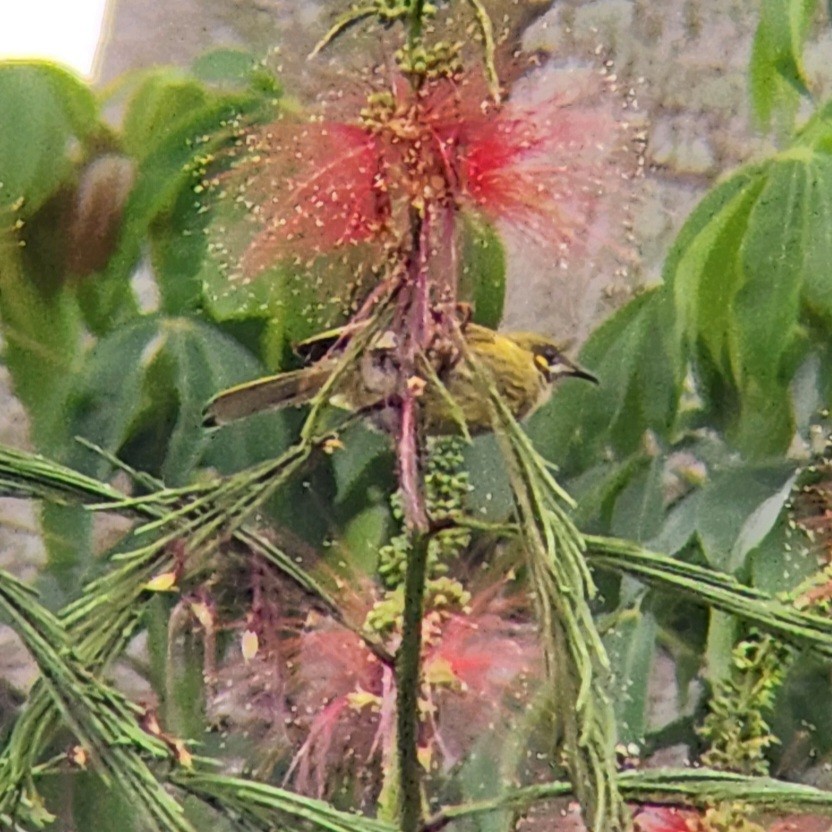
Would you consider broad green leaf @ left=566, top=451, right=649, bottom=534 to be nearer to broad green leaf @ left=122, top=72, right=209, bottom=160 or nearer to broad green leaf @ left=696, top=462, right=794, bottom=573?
broad green leaf @ left=696, top=462, right=794, bottom=573

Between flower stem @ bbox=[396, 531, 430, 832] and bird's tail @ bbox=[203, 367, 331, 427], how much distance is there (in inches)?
3.5

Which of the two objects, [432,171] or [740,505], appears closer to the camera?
[432,171]

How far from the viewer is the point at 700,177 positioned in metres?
0.57

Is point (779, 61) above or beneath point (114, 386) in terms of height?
above

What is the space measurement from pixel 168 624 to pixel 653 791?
0.77 ft

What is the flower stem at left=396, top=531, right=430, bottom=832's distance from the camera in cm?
50

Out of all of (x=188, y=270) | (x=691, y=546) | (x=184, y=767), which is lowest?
(x=184, y=767)

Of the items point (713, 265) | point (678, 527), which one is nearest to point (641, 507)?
point (678, 527)

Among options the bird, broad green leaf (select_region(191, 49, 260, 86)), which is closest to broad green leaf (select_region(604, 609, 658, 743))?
the bird

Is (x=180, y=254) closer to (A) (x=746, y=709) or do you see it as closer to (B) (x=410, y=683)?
(B) (x=410, y=683)

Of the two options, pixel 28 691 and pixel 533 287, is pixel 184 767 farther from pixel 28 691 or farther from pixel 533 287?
pixel 533 287

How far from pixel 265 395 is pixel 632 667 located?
0.22m

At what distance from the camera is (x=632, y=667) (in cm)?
56

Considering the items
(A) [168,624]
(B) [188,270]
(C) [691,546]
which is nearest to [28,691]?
(A) [168,624]
